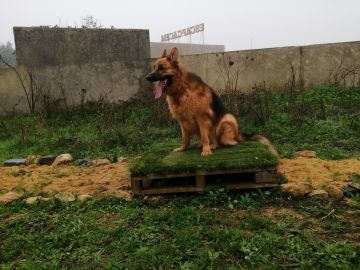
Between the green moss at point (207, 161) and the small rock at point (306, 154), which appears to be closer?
the green moss at point (207, 161)

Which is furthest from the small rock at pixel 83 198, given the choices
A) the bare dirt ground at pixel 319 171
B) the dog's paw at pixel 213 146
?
the bare dirt ground at pixel 319 171

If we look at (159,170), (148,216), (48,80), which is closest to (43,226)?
(148,216)

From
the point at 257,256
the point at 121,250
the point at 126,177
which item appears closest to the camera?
the point at 257,256

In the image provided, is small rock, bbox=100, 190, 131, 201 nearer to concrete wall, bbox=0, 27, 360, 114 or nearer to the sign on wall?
Result: concrete wall, bbox=0, 27, 360, 114

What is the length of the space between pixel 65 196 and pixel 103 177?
1.13 metres

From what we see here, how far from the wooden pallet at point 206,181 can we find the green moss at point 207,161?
65 millimetres

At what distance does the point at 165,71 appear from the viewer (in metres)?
5.13

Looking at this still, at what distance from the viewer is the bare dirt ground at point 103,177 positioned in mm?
5230

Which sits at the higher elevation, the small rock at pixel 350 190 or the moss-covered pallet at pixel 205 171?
the moss-covered pallet at pixel 205 171

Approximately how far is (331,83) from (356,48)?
1.24 m

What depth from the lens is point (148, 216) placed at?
420 cm

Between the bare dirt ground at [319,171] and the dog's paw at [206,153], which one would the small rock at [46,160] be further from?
the bare dirt ground at [319,171]

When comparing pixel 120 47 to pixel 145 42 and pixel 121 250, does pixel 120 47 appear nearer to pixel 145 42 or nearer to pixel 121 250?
pixel 145 42

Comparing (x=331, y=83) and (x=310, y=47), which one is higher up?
(x=310, y=47)
